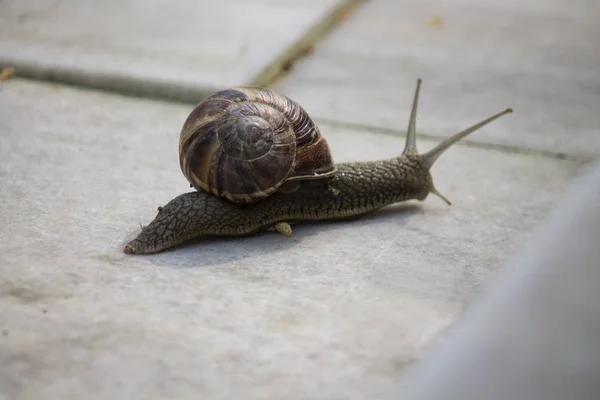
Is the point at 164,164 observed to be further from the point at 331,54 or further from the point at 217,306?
the point at 331,54

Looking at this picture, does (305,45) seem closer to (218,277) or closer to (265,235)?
(265,235)

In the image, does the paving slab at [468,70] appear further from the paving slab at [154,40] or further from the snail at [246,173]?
the snail at [246,173]

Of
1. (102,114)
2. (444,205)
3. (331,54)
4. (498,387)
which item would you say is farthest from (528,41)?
(498,387)

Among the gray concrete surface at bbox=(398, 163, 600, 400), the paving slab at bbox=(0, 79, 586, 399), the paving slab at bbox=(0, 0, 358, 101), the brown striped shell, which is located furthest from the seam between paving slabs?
the gray concrete surface at bbox=(398, 163, 600, 400)

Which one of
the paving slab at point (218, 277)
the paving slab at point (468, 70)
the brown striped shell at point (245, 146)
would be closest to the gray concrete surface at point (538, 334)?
the paving slab at point (218, 277)

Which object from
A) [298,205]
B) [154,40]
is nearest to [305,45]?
[154,40]

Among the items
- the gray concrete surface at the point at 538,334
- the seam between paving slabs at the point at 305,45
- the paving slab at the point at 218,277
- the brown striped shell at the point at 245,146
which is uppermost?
the gray concrete surface at the point at 538,334

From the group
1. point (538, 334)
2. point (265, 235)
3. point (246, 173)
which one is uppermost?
point (538, 334)
